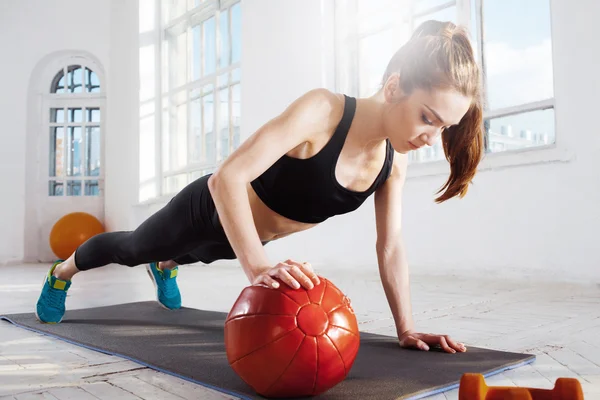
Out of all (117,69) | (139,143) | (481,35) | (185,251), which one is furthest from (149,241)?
(117,69)

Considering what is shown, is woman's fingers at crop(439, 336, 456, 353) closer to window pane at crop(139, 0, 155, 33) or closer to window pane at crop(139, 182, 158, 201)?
window pane at crop(139, 182, 158, 201)

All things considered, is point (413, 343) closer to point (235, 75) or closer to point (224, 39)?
point (235, 75)

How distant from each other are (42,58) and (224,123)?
11.1ft

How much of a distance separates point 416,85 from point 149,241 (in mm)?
1133

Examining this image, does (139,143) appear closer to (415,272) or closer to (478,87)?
(415,272)

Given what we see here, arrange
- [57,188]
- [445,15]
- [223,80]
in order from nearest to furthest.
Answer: [445,15] → [223,80] → [57,188]

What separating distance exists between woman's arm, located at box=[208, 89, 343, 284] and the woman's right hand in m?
0.06

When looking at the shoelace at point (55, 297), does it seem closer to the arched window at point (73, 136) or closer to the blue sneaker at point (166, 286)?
the blue sneaker at point (166, 286)

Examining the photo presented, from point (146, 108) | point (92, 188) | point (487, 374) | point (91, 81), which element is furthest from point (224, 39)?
point (487, 374)

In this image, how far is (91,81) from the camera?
8.80 meters

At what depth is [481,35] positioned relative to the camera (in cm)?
434

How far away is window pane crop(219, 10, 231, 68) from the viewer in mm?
7020

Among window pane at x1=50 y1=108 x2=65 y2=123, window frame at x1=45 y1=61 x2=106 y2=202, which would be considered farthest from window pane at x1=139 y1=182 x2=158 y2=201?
window pane at x1=50 y1=108 x2=65 y2=123

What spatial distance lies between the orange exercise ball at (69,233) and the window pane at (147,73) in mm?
1880
